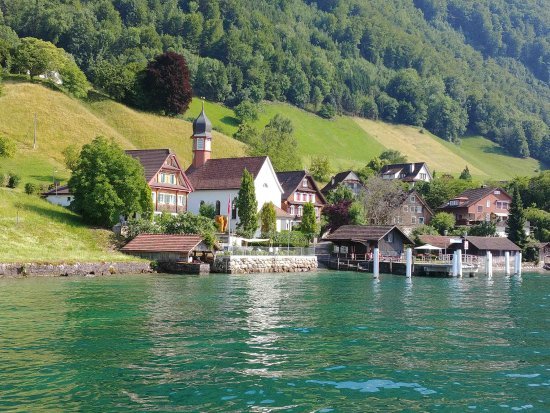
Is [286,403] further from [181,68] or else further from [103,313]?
[181,68]

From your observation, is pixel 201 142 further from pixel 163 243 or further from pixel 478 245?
pixel 478 245

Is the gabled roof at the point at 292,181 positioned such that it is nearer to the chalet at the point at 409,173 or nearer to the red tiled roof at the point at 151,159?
the red tiled roof at the point at 151,159

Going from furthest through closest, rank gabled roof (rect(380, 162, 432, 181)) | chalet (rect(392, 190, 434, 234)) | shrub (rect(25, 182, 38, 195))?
gabled roof (rect(380, 162, 432, 181)) → chalet (rect(392, 190, 434, 234)) → shrub (rect(25, 182, 38, 195))

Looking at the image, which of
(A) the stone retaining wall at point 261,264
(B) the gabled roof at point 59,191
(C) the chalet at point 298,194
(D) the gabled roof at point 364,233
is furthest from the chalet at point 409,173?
(B) the gabled roof at point 59,191

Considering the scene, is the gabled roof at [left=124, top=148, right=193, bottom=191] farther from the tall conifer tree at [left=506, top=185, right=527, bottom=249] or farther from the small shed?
the tall conifer tree at [left=506, top=185, right=527, bottom=249]

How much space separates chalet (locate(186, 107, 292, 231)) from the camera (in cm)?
8688

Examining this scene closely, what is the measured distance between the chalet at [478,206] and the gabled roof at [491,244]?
1180 inches

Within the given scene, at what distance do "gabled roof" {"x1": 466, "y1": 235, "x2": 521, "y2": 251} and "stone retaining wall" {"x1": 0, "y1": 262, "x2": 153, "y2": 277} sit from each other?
43.7 metres

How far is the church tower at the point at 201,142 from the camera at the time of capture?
9381cm

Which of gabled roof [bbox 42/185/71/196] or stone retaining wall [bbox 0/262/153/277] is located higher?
gabled roof [bbox 42/185/71/196]

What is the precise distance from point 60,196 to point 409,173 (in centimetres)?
8669

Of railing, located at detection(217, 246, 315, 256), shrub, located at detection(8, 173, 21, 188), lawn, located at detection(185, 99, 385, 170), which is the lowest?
railing, located at detection(217, 246, 315, 256)

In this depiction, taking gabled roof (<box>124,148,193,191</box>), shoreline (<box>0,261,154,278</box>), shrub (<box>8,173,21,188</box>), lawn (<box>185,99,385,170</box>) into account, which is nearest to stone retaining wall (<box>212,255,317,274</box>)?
shoreline (<box>0,261,154,278</box>)

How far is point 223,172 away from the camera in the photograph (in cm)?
8944
